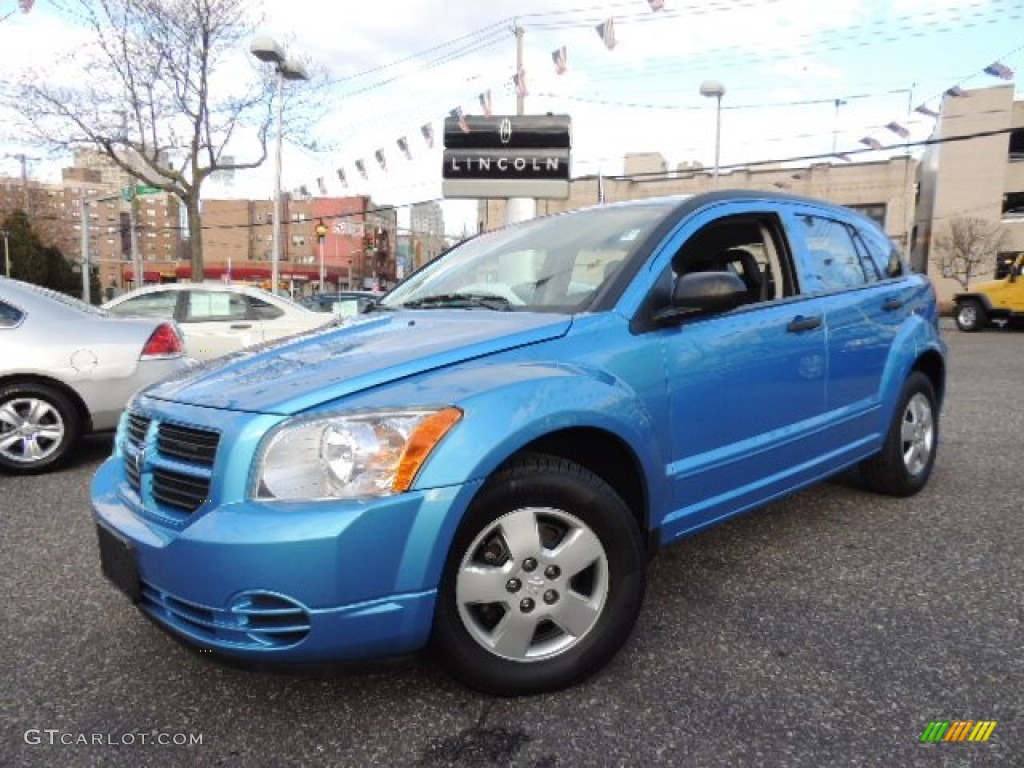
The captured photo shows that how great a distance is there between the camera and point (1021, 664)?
7.79 ft

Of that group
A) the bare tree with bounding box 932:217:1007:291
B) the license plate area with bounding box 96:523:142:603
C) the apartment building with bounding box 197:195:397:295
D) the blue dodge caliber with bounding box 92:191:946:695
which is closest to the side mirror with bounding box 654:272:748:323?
the blue dodge caliber with bounding box 92:191:946:695

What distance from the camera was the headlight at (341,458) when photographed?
1892 millimetres

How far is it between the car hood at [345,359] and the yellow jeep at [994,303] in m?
21.7

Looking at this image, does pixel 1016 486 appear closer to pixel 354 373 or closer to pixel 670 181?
pixel 354 373

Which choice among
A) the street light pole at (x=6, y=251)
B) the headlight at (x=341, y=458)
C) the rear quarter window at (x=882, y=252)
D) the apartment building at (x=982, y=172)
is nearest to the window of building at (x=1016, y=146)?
the apartment building at (x=982, y=172)

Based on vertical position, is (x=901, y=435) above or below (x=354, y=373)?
below

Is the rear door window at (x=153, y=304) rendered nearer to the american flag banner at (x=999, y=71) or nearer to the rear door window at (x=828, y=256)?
the rear door window at (x=828, y=256)

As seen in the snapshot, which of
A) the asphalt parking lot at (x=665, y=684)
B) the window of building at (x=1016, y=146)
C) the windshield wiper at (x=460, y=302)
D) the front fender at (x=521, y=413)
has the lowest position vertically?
the asphalt parking lot at (x=665, y=684)

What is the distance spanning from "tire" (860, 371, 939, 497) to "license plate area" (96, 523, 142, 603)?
353cm

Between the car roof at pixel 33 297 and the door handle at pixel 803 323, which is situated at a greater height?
the door handle at pixel 803 323

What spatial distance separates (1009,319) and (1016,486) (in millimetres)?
19001

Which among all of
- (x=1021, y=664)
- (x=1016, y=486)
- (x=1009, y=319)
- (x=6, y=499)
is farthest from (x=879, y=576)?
(x=1009, y=319)

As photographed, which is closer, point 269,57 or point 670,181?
point 269,57

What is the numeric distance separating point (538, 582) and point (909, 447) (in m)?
2.94
